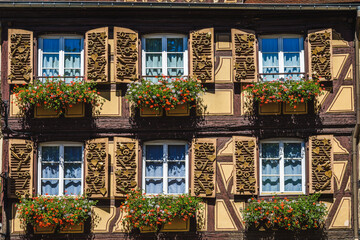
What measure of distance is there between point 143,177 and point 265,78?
11.0 ft

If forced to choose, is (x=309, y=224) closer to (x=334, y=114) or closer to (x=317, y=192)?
(x=317, y=192)

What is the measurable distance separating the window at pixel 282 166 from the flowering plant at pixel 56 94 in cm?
384

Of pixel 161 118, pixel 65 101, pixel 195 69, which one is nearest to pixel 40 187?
pixel 65 101

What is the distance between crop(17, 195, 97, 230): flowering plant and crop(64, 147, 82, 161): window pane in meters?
0.92

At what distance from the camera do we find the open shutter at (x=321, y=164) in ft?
42.7

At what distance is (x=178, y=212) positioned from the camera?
12703 millimetres

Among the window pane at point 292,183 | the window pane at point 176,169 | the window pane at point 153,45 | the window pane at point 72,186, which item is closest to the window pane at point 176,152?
the window pane at point 176,169

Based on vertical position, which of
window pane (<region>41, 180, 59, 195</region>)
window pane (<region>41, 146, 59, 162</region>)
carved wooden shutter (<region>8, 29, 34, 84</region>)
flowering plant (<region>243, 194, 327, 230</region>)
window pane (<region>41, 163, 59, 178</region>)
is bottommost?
flowering plant (<region>243, 194, 327, 230</region>)

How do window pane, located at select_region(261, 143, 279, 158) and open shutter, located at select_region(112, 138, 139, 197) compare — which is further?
window pane, located at select_region(261, 143, 279, 158)

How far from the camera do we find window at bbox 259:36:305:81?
1365cm

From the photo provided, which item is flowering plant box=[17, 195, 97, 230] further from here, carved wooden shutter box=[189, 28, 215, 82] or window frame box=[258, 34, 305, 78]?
window frame box=[258, 34, 305, 78]

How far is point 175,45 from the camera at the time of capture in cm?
1377

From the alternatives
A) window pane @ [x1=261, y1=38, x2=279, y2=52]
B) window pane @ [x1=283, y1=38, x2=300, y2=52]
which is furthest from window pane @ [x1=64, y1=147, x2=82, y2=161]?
window pane @ [x1=283, y1=38, x2=300, y2=52]

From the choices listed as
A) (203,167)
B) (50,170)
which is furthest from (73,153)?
(203,167)
